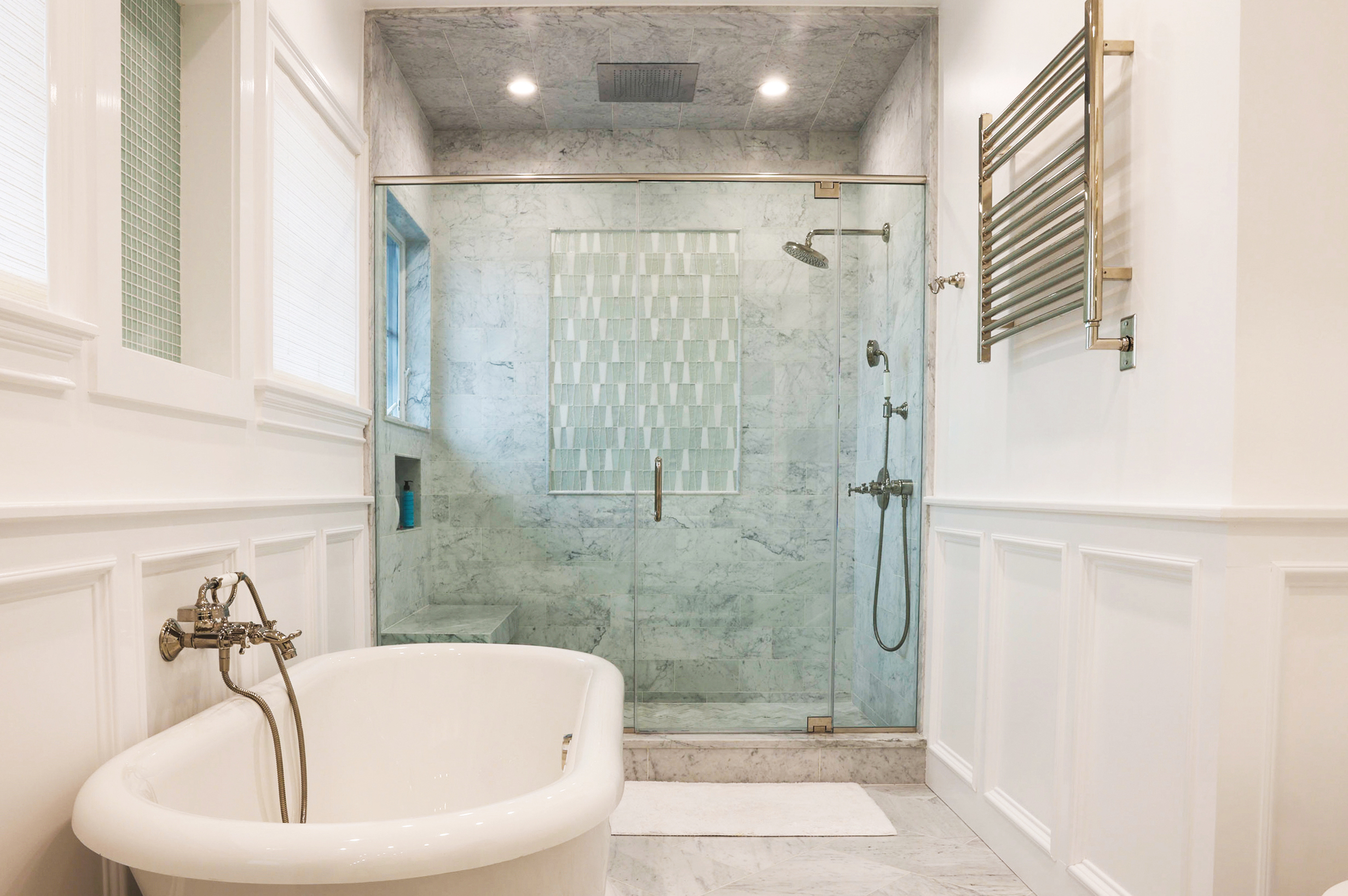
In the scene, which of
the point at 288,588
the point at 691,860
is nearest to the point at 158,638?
the point at 288,588

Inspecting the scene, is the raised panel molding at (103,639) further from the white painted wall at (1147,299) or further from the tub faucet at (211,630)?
the white painted wall at (1147,299)

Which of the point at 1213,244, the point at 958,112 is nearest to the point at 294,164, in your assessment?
the point at 958,112

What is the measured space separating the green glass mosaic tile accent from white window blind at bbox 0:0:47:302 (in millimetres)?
325

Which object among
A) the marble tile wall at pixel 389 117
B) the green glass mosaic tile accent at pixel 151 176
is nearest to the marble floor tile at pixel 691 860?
the green glass mosaic tile accent at pixel 151 176

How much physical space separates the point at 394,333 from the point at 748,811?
1.94 meters

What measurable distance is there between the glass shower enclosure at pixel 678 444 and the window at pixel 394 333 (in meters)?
0.04

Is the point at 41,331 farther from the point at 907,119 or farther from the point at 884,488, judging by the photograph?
the point at 907,119

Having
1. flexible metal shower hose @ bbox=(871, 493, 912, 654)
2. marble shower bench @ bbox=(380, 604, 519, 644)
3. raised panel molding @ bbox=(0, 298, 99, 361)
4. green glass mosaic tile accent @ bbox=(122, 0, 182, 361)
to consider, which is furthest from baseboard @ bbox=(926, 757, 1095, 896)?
green glass mosaic tile accent @ bbox=(122, 0, 182, 361)

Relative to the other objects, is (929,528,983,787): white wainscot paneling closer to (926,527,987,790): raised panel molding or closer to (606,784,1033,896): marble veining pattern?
(926,527,987,790): raised panel molding

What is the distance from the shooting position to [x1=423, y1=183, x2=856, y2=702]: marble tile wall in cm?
273

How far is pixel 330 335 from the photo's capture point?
2451 millimetres

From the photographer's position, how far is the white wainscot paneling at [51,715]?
1140 millimetres

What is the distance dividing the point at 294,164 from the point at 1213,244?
84.4 inches

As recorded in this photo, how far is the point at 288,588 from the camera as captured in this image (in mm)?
2109
